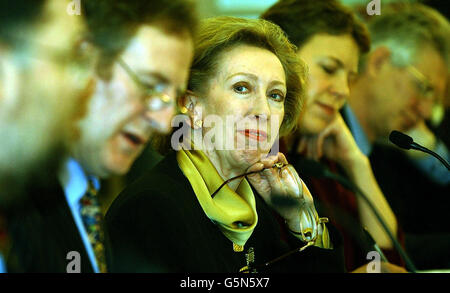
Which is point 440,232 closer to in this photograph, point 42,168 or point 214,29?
point 214,29

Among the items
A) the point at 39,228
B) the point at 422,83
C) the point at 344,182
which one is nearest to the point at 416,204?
the point at 344,182

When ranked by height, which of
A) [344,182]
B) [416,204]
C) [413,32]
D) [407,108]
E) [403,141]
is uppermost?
[413,32]

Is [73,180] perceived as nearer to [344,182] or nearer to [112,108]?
[112,108]

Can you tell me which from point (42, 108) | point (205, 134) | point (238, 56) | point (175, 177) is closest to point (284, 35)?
point (238, 56)

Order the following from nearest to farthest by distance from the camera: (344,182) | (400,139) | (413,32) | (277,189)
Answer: (277,189)
(400,139)
(344,182)
(413,32)

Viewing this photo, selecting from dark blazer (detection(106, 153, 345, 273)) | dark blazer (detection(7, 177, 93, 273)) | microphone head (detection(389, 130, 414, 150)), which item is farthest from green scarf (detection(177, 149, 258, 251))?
microphone head (detection(389, 130, 414, 150))

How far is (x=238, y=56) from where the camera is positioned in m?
2.13

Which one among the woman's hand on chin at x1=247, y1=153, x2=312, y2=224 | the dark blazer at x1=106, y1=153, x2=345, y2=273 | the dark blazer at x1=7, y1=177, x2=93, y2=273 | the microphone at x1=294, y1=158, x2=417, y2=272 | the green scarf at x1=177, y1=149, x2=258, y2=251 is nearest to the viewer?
the dark blazer at x1=7, y1=177, x2=93, y2=273

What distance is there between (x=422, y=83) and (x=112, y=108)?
52.6 inches

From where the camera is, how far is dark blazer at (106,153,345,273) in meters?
1.95

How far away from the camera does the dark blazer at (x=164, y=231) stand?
1.95m

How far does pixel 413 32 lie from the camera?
2594mm

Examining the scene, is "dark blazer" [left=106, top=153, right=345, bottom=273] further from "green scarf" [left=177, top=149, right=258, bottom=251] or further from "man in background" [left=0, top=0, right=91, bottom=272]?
"man in background" [left=0, top=0, right=91, bottom=272]

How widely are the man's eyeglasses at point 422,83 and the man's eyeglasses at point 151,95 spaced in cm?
109
